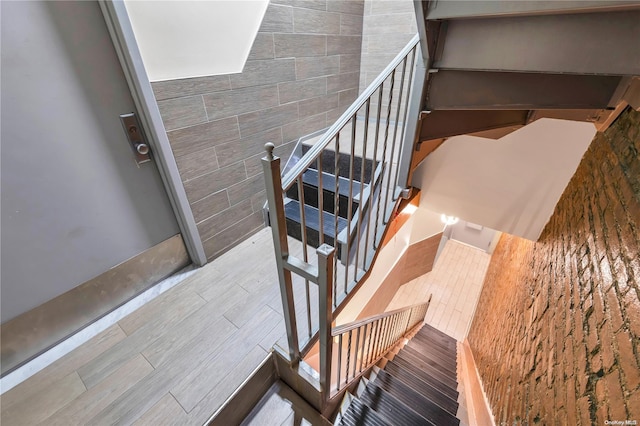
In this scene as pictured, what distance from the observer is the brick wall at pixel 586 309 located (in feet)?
2.56

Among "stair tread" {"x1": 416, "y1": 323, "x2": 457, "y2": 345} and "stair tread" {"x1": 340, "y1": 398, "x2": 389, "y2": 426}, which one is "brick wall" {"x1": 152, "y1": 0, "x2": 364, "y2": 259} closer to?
"stair tread" {"x1": 340, "y1": 398, "x2": 389, "y2": 426}

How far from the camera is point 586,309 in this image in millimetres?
981

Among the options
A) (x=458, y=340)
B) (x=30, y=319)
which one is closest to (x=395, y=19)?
(x=30, y=319)

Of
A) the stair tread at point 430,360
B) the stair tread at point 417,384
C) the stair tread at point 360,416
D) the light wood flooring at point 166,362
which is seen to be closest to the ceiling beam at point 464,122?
the light wood flooring at point 166,362

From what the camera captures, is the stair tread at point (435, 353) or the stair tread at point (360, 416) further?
the stair tread at point (435, 353)

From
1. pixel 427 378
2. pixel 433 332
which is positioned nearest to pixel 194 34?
pixel 427 378

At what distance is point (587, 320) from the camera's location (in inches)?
37.6

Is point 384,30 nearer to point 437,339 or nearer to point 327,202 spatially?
point 327,202

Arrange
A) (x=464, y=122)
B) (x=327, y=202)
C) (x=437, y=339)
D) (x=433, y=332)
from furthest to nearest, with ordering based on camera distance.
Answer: (x=433, y=332)
(x=437, y=339)
(x=327, y=202)
(x=464, y=122)

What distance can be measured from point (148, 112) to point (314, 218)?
1231mm

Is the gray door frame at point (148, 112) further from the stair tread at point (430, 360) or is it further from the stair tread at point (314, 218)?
the stair tread at point (430, 360)

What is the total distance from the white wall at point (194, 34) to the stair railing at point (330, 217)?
0.87m

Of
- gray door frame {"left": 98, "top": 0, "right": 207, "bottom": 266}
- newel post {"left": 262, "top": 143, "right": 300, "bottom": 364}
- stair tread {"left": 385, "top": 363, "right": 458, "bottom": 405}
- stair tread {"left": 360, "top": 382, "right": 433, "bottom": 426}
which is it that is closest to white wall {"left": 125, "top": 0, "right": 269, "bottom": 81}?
gray door frame {"left": 98, "top": 0, "right": 207, "bottom": 266}

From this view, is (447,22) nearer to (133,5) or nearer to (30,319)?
(133,5)
